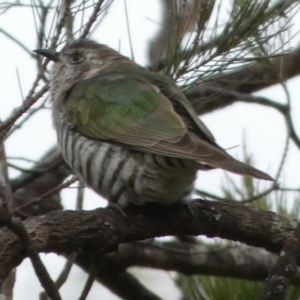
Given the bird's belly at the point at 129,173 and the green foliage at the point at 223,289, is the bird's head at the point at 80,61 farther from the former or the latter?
the green foliage at the point at 223,289

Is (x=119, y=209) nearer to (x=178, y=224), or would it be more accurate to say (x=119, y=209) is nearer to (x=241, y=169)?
(x=178, y=224)

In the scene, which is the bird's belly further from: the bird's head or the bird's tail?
the bird's head

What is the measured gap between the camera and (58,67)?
12.7 feet

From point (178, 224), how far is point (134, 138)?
37 cm

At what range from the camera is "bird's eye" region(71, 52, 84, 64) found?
154 inches

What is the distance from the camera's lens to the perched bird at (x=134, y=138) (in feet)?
9.29

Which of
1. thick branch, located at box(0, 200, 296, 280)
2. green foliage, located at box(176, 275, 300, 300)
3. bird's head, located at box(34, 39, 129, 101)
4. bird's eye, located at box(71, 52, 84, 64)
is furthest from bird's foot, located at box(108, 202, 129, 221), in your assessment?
bird's eye, located at box(71, 52, 84, 64)

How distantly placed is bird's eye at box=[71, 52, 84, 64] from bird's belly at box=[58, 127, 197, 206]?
0.90 meters

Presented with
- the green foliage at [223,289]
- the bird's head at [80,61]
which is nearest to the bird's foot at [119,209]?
the green foliage at [223,289]

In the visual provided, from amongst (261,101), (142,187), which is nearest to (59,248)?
(142,187)

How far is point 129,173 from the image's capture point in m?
2.91

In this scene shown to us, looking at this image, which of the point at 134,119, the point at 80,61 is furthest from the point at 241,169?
the point at 80,61

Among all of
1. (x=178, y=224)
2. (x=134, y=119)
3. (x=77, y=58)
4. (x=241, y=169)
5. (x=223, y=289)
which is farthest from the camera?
(x=77, y=58)

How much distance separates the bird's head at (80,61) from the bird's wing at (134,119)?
344 millimetres
